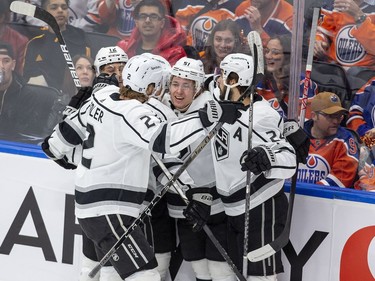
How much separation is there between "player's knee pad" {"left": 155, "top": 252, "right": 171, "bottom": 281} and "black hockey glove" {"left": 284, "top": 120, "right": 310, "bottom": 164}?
0.72 m

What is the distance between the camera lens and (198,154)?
12.4 ft

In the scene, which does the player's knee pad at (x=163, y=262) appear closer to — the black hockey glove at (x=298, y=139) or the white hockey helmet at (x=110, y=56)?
the black hockey glove at (x=298, y=139)

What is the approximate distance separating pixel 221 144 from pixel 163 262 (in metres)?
0.64

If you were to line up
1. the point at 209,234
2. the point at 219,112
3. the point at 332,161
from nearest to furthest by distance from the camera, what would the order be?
the point at 219,112 < the point at 209,234 < the point at 332,161

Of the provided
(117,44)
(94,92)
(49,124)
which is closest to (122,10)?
(117,44)

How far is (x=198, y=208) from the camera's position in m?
3.79

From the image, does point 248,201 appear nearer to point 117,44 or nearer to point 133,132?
point 133,132

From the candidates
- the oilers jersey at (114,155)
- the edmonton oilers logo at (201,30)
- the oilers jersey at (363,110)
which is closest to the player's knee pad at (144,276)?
the oilers jersey at (114,155)

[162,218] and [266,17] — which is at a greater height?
[266,17]

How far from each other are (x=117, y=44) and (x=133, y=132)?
3.92ft

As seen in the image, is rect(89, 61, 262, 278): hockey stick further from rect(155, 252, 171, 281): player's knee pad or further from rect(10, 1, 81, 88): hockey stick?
rect(10, 1, 81, 88): hockey stick

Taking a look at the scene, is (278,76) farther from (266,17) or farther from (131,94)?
(131,94)

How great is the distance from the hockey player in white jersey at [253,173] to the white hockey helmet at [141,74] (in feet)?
0.89

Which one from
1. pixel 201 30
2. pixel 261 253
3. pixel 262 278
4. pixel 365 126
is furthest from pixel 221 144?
pixel 201 30
